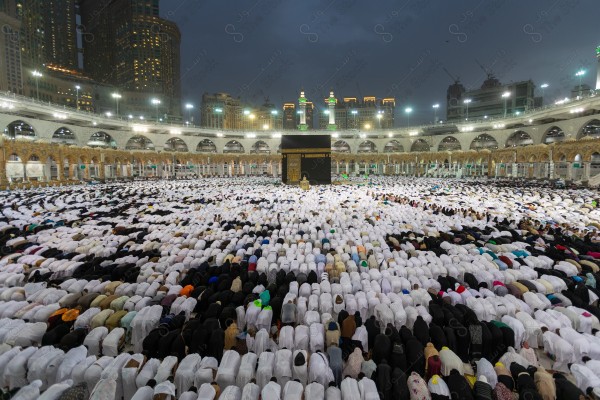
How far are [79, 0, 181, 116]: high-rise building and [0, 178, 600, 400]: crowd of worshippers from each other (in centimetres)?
10122

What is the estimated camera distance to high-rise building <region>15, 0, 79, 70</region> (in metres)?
80.4

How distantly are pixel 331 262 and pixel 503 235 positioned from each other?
6.25 meters

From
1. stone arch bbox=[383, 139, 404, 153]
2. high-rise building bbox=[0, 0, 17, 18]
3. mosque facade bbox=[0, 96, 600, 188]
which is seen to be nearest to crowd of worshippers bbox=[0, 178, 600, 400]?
mosque facade bbox=[0, 96, 600, 188]

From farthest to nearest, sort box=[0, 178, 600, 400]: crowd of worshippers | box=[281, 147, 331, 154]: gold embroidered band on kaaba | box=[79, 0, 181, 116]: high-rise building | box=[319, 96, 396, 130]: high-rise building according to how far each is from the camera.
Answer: box=[319, 96, 396, 130]: high-rise building
box=[79, 0, 181, 116]: high-rise building
box=[281, 147, 331, 154]: gold embroidered band on kaaba
box=[0, 178, 600, 400]: crowd of worshippers

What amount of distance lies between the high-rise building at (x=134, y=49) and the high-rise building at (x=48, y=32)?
6259 mm

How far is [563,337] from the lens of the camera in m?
4.50

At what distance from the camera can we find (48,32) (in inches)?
3947

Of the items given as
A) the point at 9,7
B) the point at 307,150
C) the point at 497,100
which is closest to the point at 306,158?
the point at 307,150

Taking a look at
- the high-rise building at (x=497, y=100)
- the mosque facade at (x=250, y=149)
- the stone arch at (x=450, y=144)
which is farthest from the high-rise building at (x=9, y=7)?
the high-rise building at (x=497, y=100)

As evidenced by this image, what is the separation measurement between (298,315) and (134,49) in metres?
126

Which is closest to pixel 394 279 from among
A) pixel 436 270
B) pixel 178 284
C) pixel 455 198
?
pixel 436 270

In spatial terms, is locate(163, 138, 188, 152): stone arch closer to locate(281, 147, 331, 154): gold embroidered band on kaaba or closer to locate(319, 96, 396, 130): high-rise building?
locate(281, 147, 331, 154): gold embroidered band on kaaba

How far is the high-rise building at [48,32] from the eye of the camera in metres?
80.4

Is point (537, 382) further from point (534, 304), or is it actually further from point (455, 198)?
point (455, 198)
